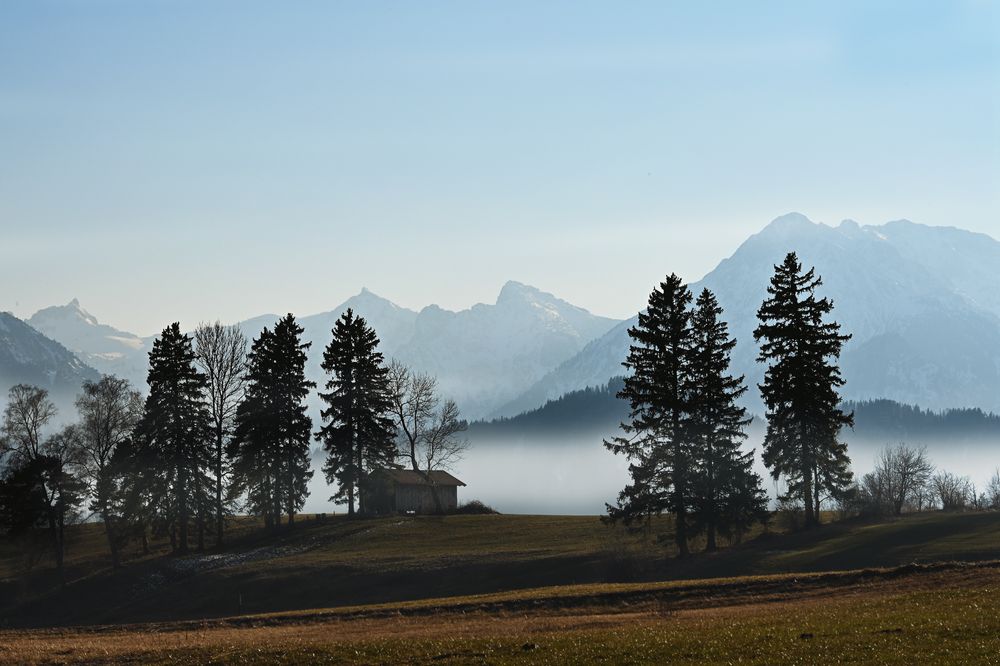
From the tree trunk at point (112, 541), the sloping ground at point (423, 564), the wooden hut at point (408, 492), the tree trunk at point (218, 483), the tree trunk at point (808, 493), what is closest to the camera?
the sloping ground at point (423, 564)

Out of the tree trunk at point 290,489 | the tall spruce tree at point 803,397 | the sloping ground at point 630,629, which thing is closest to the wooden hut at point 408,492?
the tree trunk at point 290,489

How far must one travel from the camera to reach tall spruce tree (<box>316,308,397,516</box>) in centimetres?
9356

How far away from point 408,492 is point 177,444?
27132 millimetres

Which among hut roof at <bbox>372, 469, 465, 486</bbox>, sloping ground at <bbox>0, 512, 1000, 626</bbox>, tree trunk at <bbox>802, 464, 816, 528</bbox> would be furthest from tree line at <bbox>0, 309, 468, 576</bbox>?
tree trunk at <bbox>802, 464, 816, 528</bbox>

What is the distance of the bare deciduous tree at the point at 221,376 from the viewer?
92.9m

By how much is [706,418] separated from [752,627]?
36.3 m

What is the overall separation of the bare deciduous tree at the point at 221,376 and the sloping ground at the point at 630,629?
41097 mm

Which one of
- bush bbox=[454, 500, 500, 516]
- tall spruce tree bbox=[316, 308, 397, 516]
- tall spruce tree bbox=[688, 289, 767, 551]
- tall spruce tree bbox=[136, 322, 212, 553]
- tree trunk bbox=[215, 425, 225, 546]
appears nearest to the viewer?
tall spruce tree bbox=[688, 289, 767, 551]

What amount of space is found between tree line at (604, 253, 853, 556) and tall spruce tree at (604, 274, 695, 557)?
0.20ft

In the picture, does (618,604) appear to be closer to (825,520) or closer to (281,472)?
(825,520)

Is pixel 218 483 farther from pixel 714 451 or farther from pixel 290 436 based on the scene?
pixel 714 451

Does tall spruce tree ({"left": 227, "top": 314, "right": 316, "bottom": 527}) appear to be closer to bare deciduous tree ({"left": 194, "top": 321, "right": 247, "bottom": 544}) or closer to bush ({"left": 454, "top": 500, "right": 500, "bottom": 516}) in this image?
bare deciduous tree ({"left": 194, "top": 321, "right": 247, "bottom": 544})

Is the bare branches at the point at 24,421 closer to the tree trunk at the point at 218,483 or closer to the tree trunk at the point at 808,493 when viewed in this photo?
the tree trunk at the point at 218,483

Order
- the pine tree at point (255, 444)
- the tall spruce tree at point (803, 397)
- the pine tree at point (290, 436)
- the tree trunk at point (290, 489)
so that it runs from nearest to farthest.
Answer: the tall spruce tree at point (803, 397) < the pine tree at point (255, 444) < the pine tree at point (290, 436) < the tree trunk at point (290, 489)
